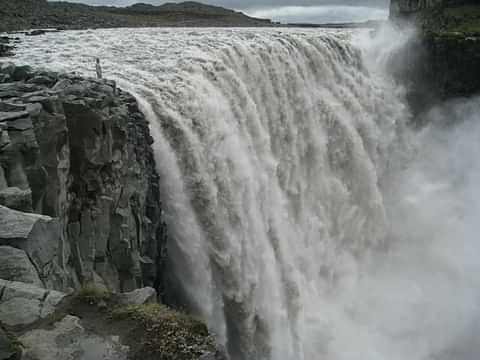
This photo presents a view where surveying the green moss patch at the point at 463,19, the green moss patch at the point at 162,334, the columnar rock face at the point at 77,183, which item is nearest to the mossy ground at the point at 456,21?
the green moss patch at the point at 463,19

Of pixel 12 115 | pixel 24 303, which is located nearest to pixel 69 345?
pixel 24 303

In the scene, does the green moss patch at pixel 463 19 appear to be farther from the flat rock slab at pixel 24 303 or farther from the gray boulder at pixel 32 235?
the flat rock slab at pixel 24 303

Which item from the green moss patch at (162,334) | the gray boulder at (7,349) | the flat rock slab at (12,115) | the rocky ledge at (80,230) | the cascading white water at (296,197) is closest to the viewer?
the gray boulder at (7,349)

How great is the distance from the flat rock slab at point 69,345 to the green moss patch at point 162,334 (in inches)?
8.3

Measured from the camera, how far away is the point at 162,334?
6.19m

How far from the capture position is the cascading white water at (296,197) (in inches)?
567

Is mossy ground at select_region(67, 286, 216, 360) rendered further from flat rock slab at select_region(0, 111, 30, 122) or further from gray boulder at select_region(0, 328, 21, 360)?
flat rock slab at select_region(0, 111, 30, 122)

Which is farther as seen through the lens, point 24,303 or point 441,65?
point 441,65

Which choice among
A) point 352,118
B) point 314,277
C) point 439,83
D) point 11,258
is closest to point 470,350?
point 314,277

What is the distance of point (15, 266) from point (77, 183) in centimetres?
411

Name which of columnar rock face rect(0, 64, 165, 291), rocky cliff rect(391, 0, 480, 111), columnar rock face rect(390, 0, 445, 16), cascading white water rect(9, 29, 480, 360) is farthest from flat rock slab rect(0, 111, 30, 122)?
columnar rock face rect(390, 0, 445, 16)

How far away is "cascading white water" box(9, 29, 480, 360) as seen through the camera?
14.4 m

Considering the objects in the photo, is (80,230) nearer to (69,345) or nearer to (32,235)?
(32,235)

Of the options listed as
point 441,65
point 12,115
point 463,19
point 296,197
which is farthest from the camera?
point 463,19
